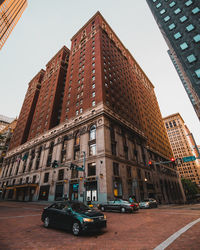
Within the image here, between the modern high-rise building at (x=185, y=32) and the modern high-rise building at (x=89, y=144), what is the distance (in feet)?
60.5

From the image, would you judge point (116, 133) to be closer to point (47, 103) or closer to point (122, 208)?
point (122, 208)

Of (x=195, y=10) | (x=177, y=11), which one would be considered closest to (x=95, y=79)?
(x=177, y=11)

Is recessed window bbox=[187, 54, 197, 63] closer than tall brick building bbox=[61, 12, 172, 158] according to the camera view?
Yes

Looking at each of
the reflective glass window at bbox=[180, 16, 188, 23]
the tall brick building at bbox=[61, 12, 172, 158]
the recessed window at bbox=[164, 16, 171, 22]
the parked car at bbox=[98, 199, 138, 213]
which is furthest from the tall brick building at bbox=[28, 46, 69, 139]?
the reflective glass window at bbox=[180, 16, 188, 23]

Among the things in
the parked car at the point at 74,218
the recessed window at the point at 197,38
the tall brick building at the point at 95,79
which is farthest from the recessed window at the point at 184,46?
the parked car at the point at 74,218

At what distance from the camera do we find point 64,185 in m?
32.1

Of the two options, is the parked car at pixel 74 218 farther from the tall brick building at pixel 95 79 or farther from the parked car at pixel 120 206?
the tall brick building at pixel 95 79

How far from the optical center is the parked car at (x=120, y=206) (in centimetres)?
1640

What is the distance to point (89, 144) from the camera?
32.1 meters

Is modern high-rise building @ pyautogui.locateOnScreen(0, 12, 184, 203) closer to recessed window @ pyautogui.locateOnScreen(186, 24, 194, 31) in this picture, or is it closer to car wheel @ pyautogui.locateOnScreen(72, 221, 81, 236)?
car wheel @ pyautogui.locateOnScreen(72, 221, 81, 236)

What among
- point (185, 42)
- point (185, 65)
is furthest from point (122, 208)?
point (185, 42)

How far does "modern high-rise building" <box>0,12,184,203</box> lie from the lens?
1138 inches

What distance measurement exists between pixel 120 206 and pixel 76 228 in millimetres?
11463

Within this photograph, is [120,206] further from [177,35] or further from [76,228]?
[177,35]
